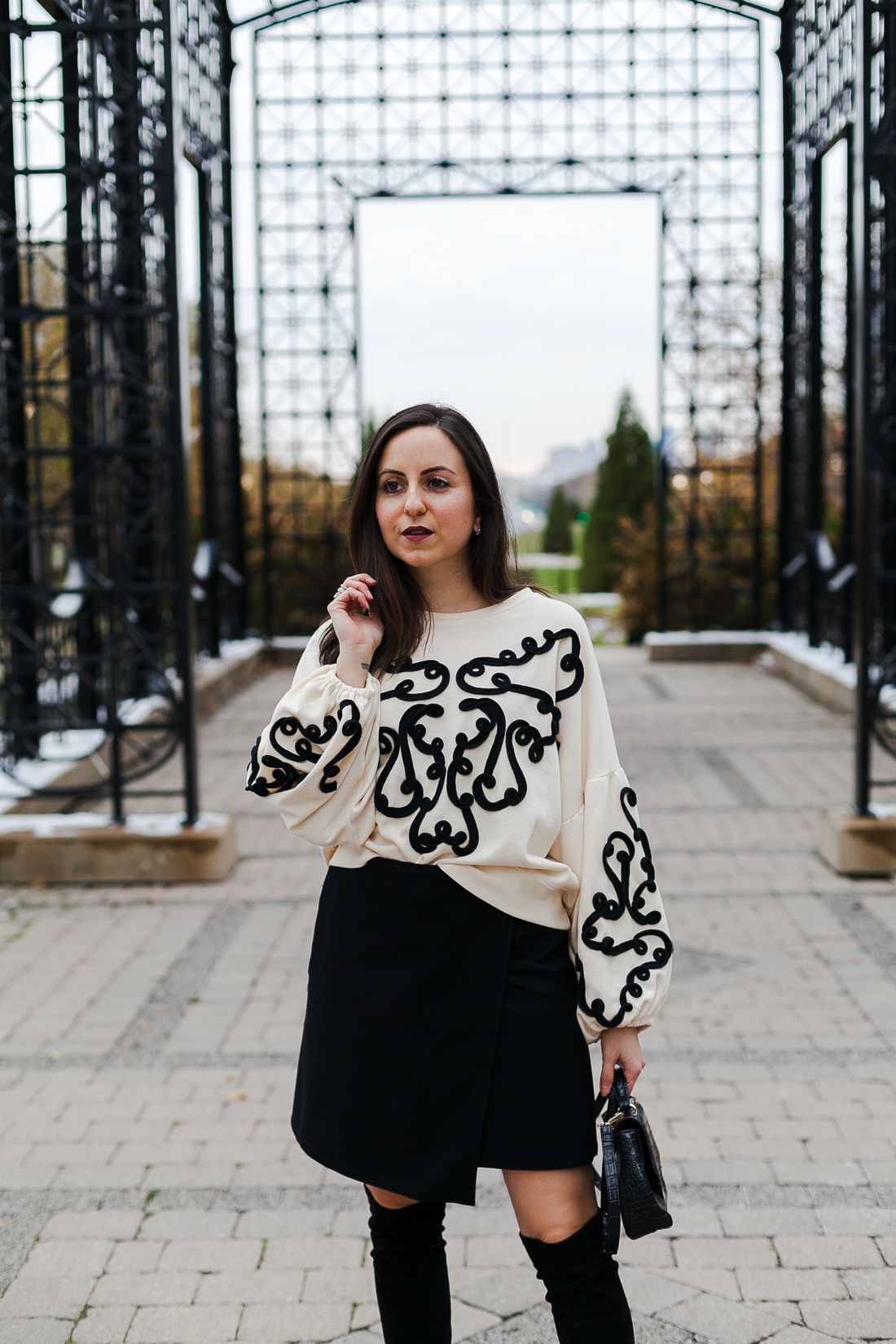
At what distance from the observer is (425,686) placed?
2033 millimetres

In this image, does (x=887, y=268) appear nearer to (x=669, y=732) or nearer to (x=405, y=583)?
(x=669, y=732)

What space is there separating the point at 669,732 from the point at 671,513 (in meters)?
6.99

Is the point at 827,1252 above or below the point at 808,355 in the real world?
below


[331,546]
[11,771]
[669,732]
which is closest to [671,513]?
[331,546]

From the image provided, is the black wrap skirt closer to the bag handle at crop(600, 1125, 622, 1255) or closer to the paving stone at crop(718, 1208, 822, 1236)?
the bag handle at crop(600, 1125, 622, 1255)

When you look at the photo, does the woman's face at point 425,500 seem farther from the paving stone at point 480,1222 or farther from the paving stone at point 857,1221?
the paving stone at point 857,1221

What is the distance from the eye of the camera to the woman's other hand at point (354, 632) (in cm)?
201

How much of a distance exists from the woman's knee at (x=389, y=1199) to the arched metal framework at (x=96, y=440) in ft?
14.0

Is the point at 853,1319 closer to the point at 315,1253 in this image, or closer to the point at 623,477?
the point at 315,1253

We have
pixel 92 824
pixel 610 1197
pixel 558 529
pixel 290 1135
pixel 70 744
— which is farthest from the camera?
pixel 558 529

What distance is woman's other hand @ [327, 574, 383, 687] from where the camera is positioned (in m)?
2.01

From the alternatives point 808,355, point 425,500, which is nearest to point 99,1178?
point 425,500

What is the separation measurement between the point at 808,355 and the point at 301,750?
468 inches

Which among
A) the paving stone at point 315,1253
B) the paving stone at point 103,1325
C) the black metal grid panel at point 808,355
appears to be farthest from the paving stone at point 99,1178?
the black metal grid panel at point 808,355
